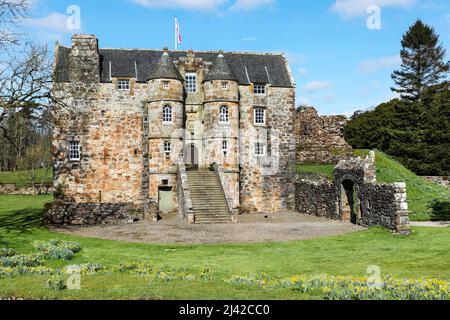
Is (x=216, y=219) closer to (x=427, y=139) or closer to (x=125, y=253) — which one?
(x=125, y=253)

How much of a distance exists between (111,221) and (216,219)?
6.51 metres

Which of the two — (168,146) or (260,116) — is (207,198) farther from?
(260,116)

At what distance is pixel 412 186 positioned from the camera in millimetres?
34000

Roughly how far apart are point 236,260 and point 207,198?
1480cm

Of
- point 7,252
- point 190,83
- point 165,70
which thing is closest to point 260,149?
point 190,83

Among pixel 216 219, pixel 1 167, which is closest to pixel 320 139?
pixel 216 219

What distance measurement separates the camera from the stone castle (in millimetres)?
35500

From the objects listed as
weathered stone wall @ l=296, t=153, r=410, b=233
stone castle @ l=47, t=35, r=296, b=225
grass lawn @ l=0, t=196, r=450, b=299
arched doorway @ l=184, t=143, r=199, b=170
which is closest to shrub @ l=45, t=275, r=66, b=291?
grass lawn @ l=0, t=196, r=450, b=299

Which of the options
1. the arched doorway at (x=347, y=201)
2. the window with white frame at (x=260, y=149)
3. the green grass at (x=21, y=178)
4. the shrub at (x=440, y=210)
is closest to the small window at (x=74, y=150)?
the window with white frame at (x=260, y=149)

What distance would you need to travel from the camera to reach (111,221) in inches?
1171

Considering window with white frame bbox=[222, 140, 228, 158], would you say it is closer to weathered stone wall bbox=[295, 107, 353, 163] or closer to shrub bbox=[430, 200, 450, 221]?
weathered stone wall bbox=[295, 107, 353, 163]

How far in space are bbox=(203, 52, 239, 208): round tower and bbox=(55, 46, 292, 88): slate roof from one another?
88.7 inches

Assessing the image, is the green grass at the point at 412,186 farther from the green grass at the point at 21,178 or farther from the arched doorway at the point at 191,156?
the green grass at the point at 21,178

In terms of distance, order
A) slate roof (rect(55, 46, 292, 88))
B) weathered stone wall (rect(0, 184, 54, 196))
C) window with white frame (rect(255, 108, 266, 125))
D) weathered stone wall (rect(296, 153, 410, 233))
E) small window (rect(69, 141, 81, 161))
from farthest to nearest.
→ weathered stone wall (rect(0, 184, 54, 196)), window with white frame (rect(255, 108, 266, 125)), slate roof (rect(55, 46, 292, 88)), small window (rect(69, 141, 81, 161)), weathered stone wall (rect(296, 153, 410, 233))
